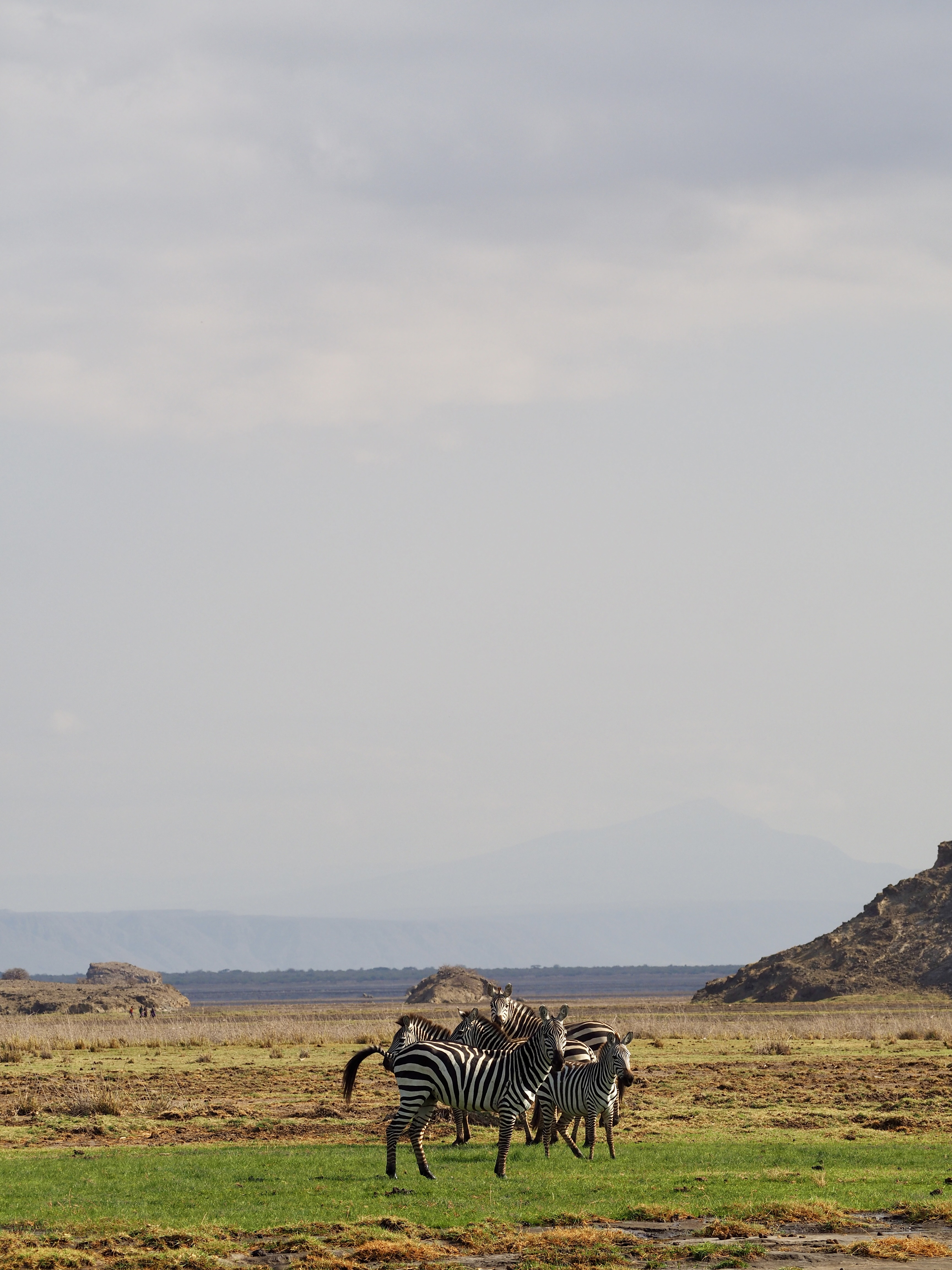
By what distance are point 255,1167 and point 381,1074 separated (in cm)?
1860

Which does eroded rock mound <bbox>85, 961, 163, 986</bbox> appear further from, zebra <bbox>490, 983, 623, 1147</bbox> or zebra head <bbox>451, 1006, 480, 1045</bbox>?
zebra head <bbox>451, 1006, 480, 1045</bbox>

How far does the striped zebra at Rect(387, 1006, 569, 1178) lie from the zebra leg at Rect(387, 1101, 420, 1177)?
1 cm

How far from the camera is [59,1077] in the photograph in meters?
39.6

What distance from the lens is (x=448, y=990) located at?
113m

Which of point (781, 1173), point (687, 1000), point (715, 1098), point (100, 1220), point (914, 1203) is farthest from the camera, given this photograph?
point (687, 1000)

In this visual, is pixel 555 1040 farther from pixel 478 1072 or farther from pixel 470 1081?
pixel 470 1081

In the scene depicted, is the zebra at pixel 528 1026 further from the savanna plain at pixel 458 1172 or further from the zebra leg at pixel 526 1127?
the savanna plain at pixel 458 1172

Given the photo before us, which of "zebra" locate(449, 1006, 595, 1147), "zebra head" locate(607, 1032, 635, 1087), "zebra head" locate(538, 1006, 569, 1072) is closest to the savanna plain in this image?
"zebra" locate(449, 1006, 595, 1147)

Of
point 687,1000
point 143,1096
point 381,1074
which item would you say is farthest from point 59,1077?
point 687,1000

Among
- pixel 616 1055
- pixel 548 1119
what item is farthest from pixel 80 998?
pixel 616 1055

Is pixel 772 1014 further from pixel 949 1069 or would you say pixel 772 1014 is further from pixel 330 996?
pixel 330 996

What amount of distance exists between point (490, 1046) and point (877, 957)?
78.0 metres

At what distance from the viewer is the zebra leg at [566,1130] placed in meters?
23.8

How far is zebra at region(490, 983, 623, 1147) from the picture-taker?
1053 inches
